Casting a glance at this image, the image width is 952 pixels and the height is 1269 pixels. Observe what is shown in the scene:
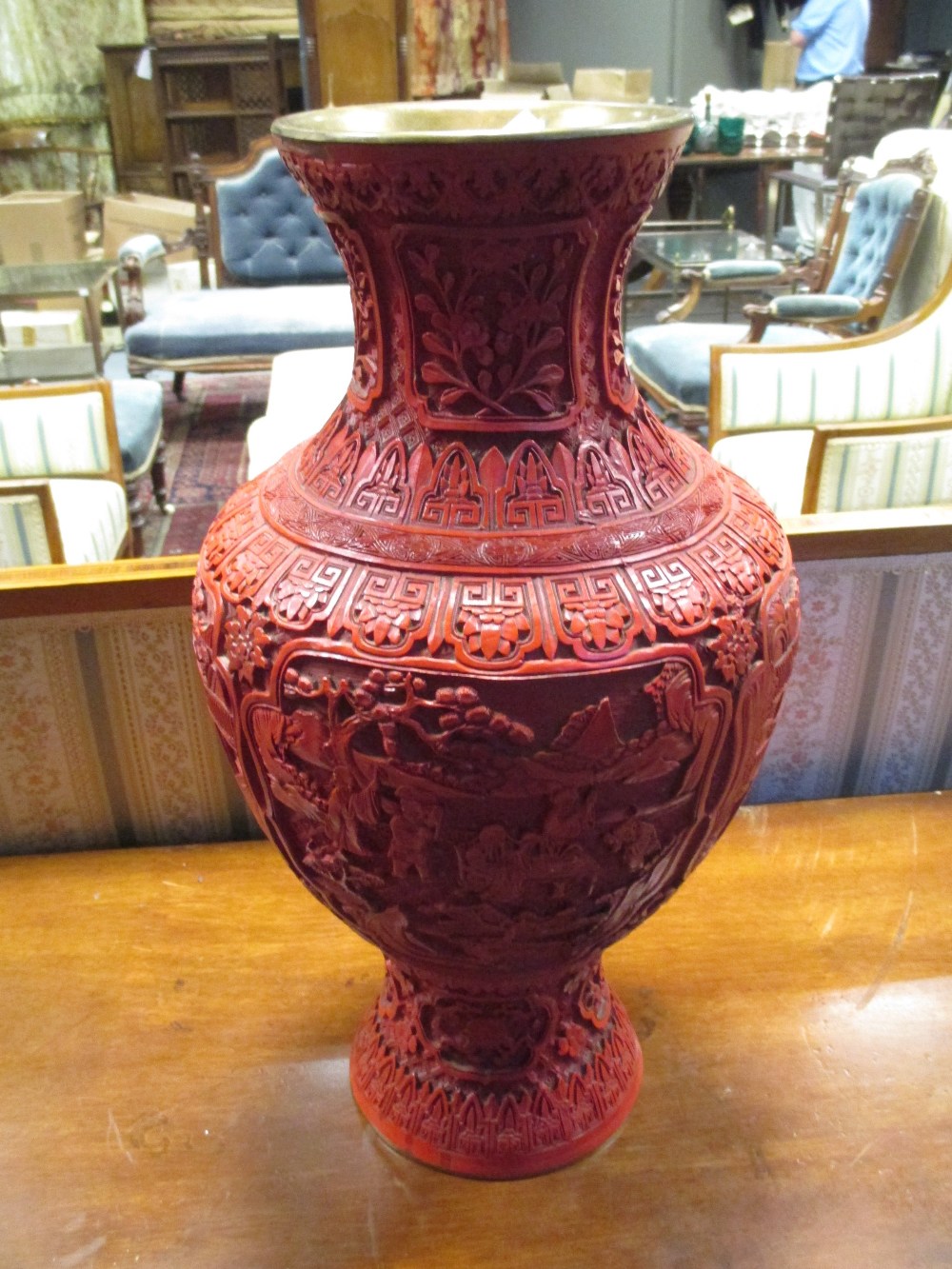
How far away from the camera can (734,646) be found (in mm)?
767

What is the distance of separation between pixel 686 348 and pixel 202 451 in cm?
165

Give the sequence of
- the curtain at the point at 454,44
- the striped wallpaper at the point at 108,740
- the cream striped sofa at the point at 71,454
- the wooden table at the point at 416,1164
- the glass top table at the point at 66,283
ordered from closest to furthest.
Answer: the wooden table at the point at 416,1164 < the striped wallpaper at the point at 108,740 < the cream striped sofa at the point at 71,454 < the glass top table at the point at 66,283 < the curtain at the point at 454,44

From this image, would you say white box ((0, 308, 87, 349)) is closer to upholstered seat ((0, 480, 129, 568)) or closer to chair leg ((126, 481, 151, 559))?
chair leg ((126, 481, 151, 559))

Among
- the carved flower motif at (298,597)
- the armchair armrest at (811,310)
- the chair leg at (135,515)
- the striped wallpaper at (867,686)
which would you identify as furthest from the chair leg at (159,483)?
the carved flower motif at (298,597)

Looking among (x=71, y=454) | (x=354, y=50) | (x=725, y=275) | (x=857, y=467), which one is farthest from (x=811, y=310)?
(x=71, y=454)

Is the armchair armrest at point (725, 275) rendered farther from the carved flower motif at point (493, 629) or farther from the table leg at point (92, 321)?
the carved flower motif at point (493, 629)

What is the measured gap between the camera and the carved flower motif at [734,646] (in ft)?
Answer: 2.49

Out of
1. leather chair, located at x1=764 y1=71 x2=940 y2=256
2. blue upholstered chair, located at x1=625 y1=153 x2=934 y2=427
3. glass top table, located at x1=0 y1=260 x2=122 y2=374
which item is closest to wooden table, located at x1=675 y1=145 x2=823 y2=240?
leather chair, located at x1=764 y1=71 x2=940 y2=256

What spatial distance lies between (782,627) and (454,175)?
39 cm

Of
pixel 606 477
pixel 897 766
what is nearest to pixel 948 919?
pixel 897 766

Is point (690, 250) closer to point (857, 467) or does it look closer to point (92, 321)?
point (92, 321)

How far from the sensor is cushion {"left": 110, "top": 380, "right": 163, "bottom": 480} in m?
2.75

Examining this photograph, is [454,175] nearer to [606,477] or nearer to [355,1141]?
[606,477]

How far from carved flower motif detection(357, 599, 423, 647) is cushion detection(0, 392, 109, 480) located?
170 centimetres
